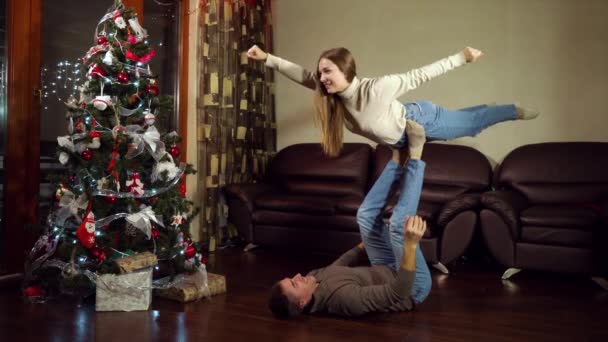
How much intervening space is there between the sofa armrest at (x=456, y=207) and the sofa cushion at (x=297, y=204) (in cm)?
Answer: 94

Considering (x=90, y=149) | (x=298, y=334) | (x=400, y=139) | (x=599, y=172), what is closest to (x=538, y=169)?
(x=599, y=172)

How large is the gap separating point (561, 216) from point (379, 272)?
158 centimetres

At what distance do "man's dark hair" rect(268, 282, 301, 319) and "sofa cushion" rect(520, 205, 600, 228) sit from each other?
1994mm

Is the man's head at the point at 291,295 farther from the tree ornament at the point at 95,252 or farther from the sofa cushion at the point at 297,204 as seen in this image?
the sofa cushion at the point at 297,204

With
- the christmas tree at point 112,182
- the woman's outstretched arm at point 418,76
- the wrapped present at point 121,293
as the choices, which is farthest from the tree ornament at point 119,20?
the woman's outstretched arm at point 418,76

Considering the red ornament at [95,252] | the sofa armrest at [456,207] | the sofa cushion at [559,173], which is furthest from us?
the sofa cushion at [559,173]

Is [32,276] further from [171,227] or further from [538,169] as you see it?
[538,169]

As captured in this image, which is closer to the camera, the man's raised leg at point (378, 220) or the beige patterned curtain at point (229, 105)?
the man's raised leg at point (378, 220)

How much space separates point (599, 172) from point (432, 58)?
179 centimetres

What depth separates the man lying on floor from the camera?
8.52 ft

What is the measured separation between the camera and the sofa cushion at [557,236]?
3.61m

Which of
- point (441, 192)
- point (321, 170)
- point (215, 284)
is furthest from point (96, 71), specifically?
point (441, 192)

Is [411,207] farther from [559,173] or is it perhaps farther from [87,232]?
[559,173]

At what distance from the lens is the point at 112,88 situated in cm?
312
